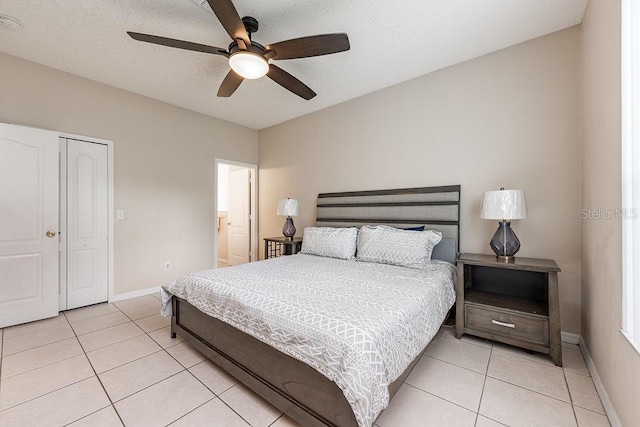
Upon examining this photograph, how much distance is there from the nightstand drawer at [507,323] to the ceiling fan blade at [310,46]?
95.8 inches

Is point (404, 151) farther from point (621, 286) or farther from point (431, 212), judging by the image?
point (621, 286)

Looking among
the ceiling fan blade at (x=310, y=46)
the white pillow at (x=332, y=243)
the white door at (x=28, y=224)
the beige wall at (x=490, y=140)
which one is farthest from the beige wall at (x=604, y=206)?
the white door at (x=28, y=224)

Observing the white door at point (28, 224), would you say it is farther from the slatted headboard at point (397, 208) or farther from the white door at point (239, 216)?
the slatted headboard at point (397, 208)

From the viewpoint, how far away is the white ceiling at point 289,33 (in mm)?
2123

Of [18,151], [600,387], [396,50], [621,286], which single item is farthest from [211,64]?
[600,387]

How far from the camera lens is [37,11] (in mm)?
2184

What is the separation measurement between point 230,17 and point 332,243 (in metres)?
2.36

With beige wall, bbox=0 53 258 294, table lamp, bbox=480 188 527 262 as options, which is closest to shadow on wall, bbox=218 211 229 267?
beige wall, bbox=0 53 258 294

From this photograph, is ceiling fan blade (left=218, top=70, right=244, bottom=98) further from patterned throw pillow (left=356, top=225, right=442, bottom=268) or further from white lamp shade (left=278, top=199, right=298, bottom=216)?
patterned throw pillow (left=356, top=225, right=442, bottom=268)

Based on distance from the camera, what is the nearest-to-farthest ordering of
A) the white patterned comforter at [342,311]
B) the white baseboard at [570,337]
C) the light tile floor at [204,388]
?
the white patterned comforter at [342,311]
the light tile floor at [204,388]
the white baseboard at [570,337]

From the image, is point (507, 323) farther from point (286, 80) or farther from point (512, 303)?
point (286, 80)

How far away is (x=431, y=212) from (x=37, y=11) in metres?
4.07

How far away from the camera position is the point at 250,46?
2076mm

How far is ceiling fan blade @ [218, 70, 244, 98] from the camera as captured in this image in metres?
2.43
